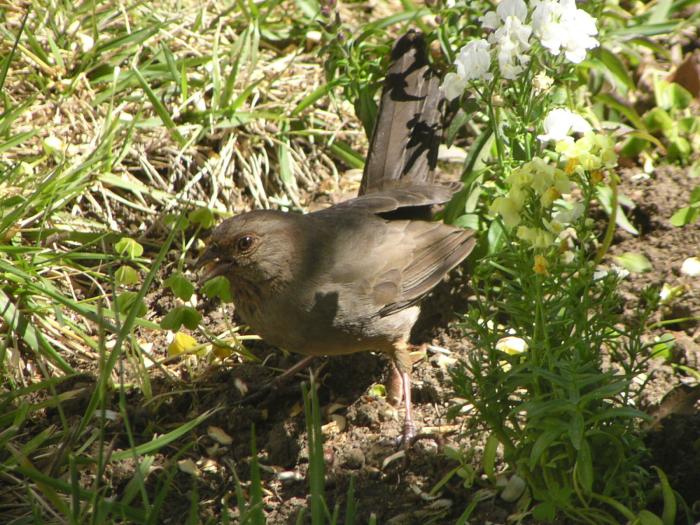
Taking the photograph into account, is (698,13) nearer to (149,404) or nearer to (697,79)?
(697,79)

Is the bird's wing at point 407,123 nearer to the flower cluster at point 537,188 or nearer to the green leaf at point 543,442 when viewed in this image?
the flower cluster at point 537,188

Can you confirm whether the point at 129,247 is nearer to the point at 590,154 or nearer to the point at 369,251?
the point at 369,251

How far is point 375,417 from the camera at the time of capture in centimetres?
458

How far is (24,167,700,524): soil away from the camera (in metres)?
3.77

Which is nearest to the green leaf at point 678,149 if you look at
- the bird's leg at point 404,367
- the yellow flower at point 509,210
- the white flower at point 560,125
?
the bird's leg at point 404,367

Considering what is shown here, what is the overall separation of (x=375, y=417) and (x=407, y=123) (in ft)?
5.68

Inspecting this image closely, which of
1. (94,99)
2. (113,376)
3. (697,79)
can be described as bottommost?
(113,376)

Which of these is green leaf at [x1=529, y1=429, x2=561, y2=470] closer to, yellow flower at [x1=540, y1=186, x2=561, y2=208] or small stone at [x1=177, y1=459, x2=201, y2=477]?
yellow flower at [x1=540, y1=186, x2=561, y2=208]

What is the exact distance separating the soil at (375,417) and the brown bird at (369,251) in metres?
0.23

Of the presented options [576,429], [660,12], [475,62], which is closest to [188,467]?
[576,429]

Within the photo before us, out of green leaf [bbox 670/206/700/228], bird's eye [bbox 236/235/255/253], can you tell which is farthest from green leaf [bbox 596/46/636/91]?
bird's eye [bbox 236/235/255/253]

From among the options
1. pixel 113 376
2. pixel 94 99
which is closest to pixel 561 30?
pixel 113 376

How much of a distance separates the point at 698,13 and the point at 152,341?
4.24 meters

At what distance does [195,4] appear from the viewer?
6.35m
